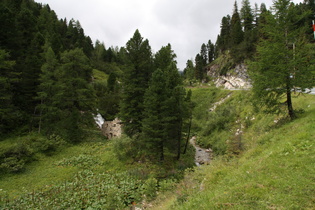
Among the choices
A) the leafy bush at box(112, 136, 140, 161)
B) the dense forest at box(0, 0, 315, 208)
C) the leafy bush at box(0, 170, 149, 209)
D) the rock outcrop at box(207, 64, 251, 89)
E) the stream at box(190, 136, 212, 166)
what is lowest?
the stream at box(190, 136, 212, 166)

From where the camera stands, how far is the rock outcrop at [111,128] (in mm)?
30788

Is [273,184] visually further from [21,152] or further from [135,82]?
[21,152]

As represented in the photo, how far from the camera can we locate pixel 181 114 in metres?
18.9

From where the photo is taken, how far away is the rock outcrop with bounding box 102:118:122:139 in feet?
101

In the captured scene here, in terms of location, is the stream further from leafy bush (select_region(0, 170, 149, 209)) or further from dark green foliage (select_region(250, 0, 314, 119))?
dark green foliage (select_region(250, 0, 314, 119))

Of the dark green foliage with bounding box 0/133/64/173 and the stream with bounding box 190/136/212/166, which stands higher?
the dark green foliage with bounding box 0/133/64/173

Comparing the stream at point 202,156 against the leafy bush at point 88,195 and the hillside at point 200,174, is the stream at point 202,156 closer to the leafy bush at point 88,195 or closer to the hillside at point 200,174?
the hillside at point 200,174

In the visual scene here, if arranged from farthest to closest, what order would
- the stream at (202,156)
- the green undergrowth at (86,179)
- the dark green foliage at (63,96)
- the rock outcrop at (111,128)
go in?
the rock outcrop at (111,128) → the dark green foliage at (63,96) → the stream at (202,156) → the green undergrowth at (86,179)

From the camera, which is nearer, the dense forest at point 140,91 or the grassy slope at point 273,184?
the grassy slope at point 273,184

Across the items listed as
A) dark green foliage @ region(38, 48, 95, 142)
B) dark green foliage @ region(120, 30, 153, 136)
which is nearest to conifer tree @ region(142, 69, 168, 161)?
dark green foliage @ region(120, 30, 153, 136)

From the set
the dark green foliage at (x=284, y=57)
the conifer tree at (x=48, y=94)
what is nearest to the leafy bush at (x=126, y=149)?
the conifer tree at (x=48, y=94)

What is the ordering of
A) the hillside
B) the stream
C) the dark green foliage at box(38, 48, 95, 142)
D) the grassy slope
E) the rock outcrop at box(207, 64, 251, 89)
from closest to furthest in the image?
the grassy slope, the hillside, the stream, the dark green foliage at box(38, 48, 95, 142), the rock outcrop at box(207, 64, 251, 89)

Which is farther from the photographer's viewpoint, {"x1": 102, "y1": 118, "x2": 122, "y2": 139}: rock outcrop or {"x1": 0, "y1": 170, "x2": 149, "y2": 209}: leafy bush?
{"x1": 102, "y1": 118, "x2": 122, "y2": 139}: rock outcrop

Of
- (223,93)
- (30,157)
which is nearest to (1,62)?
(30,157)
